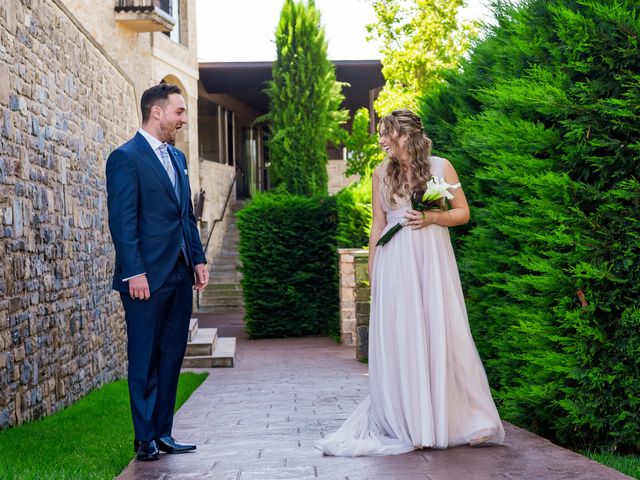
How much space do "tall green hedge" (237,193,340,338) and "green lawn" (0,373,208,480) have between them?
8.35 metres

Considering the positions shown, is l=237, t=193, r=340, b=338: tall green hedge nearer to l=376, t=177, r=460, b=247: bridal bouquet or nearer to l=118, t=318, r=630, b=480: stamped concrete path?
l=118, t=318, r=630, b=480: stamped concrete path

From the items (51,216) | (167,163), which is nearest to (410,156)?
(167,163)

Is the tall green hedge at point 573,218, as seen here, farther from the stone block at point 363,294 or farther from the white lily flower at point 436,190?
the stone block at point 363,294

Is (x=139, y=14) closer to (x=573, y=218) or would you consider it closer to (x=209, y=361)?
(x=209, y=361)

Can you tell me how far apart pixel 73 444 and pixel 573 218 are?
3.54 meters

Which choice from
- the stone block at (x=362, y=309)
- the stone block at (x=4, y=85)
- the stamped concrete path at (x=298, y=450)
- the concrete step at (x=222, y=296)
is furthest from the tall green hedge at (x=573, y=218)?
the concrete step at (x=222, y=296)

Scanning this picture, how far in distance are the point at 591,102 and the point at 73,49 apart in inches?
231

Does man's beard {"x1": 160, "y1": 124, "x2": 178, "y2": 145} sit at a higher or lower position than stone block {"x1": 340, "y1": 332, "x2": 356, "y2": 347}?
higher

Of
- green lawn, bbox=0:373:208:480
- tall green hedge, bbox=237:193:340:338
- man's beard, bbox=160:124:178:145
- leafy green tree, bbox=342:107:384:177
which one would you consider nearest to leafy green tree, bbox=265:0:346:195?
leafy green tree, bbox=342:107:384:177

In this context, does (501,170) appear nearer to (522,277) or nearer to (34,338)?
(522,277)

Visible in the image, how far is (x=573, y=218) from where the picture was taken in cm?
519

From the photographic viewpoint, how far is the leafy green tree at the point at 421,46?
18.7 meters

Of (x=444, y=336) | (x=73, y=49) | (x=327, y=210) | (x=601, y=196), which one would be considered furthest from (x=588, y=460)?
(x=327, y=210)

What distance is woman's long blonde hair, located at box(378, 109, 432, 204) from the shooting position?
5.52 meters
